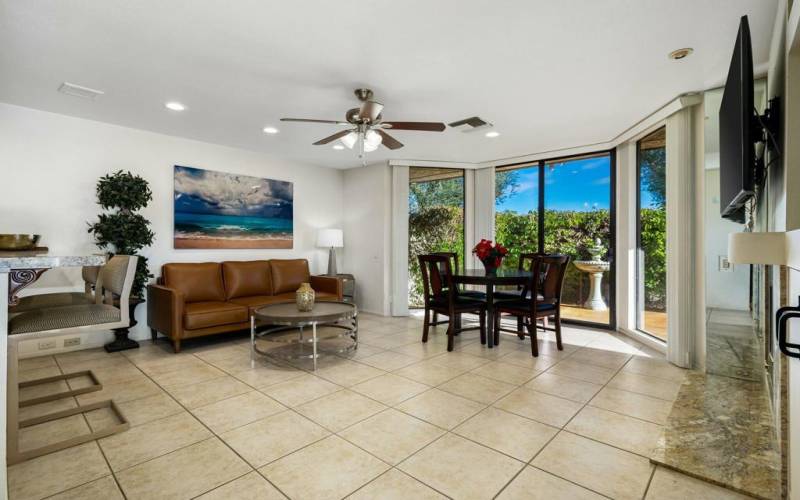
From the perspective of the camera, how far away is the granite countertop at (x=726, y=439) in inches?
66.8

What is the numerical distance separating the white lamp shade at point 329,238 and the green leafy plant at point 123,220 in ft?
7.45

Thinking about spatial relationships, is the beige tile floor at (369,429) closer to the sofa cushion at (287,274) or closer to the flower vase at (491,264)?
the flower vase at (491,264)

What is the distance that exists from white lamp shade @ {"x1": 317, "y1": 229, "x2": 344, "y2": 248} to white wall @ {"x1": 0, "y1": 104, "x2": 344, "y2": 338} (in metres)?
1.20

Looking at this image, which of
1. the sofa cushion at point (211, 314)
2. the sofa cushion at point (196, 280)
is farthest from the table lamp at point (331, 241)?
the sofa cushion at point (211, 314)

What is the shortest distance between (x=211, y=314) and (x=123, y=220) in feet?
4.23

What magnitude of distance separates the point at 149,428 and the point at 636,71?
13.3ft

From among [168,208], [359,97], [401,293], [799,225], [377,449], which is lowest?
[377,449]

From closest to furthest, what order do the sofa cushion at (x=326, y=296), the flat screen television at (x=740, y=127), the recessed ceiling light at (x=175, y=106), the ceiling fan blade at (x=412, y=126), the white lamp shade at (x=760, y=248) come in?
1. the white lamp shade at (x=760, y=248)
2. the flat screen television at (x=740, y=127)
3. the ceiling fan blade at (x=412, y=126)
4. the recessed ceiling light at (x=175, y=106)
5. the sofa cushion at (x=326, y=296)

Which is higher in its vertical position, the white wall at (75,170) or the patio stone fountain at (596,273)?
the white wall at (75,170)

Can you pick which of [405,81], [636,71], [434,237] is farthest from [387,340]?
[636,71]

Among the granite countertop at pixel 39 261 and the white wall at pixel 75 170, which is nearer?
the granite countertop at pixel 39 261

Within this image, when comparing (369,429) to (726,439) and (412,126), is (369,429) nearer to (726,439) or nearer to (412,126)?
(726,439)

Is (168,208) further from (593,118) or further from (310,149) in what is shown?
(593,118)

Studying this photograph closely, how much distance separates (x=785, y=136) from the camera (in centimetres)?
171
